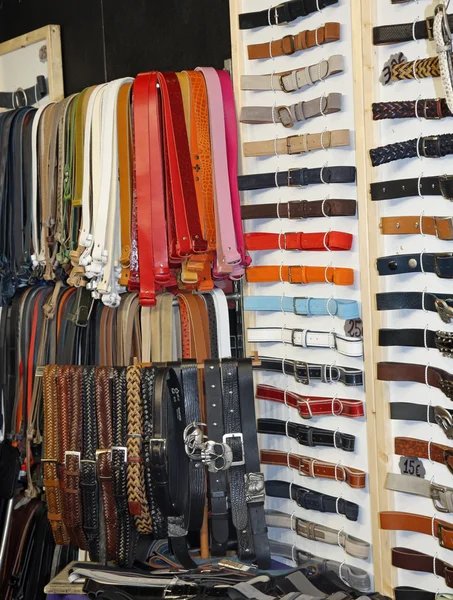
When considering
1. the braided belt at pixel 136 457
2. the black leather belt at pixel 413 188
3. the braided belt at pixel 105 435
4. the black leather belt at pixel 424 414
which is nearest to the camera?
the black leather belt at pixel 413 188

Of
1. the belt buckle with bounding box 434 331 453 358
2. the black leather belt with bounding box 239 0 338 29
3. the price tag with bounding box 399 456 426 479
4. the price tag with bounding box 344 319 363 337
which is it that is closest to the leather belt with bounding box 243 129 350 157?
the black leather belt with bounding box 239 0 338 29

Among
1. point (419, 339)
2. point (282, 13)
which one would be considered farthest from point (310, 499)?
point (282, 13)

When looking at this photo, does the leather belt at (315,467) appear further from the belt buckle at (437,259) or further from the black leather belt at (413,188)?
the black leather belt at (413,188)

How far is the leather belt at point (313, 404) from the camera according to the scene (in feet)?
12.6

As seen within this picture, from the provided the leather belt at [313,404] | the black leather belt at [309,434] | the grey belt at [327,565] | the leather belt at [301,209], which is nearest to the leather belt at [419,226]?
the leather belt at [301,209]

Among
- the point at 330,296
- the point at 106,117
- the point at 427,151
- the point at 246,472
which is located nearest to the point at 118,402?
the point at 246,472

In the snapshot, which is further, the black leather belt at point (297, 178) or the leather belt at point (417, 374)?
the black leather belt at point (297, 178)

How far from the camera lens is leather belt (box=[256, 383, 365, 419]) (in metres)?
3.83

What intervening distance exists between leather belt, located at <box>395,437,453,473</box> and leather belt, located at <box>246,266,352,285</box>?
2.22 feet

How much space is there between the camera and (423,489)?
11.8 feet

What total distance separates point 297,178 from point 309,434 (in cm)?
110

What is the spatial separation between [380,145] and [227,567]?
1.84 metres

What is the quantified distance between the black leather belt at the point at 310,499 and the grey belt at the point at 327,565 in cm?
22

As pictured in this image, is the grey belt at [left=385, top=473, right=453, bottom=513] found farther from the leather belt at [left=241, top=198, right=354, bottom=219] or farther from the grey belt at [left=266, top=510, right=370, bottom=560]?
the leather belt at [left=241, top=198, right=354, bottom=219]
